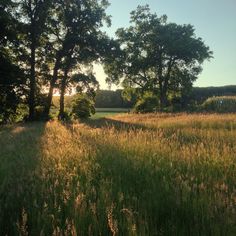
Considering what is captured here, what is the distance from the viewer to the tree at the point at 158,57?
5534 cm

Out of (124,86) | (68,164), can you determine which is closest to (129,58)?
(124,86)

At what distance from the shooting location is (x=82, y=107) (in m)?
44.8

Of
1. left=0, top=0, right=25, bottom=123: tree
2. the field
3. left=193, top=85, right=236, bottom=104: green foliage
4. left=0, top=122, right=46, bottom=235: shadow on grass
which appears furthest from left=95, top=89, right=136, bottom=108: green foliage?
the field

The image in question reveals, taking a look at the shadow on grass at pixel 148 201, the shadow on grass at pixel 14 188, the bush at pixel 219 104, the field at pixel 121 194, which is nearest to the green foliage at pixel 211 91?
the bush at pixel 219 104

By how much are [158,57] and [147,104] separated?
7.38 meters

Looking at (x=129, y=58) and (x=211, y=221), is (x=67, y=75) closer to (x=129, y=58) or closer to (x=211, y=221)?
Answer: (x=129, y=58)

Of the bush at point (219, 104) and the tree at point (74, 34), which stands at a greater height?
the tree at point (74, 34)

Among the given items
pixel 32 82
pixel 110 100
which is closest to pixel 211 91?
pixel 110 100

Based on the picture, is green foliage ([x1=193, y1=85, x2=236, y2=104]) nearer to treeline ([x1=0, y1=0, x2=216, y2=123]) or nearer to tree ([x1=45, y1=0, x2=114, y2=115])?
treeline ([x1=0, y1=0, x2=216, y2=123])

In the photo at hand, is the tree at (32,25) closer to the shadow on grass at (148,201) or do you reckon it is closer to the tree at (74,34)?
the tree at (74,34)

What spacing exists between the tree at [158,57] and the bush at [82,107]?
1063 centimetres

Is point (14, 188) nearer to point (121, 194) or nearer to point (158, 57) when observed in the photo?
point (121, 194)

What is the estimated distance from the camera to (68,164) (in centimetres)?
731

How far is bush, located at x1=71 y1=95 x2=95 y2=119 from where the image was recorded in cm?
4428
